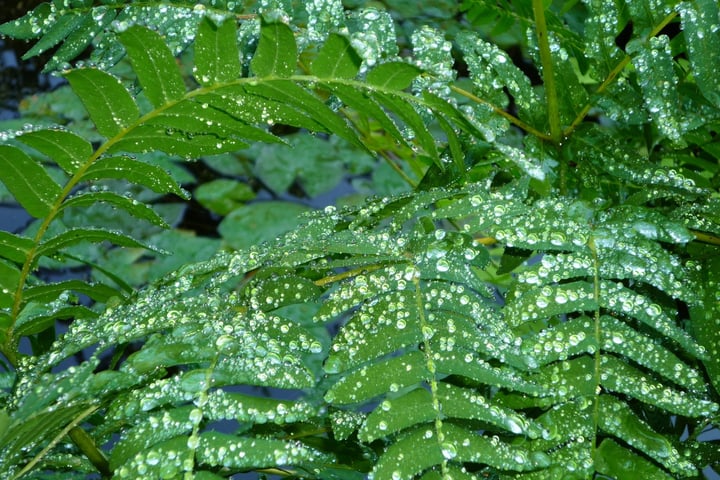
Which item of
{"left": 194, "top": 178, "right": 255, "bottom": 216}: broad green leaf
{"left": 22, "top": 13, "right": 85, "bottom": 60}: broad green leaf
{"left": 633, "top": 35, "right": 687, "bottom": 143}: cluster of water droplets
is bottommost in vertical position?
{"left": 633, "top": 35, "right": 687, "bottom": 143}: cluster of water droplets

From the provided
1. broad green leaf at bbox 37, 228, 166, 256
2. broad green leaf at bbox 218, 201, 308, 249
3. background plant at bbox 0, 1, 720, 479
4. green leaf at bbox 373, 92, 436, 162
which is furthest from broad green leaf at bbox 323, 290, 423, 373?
broad green leaf at bbox 218, 201, 308, 249

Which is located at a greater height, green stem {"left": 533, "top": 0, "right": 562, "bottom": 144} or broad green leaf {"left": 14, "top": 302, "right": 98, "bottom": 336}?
green stem {"left": 533, "top": 0, "right": 562, "bottom": 144}

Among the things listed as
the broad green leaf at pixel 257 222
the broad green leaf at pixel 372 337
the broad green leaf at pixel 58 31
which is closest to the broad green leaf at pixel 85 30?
the broad green leaf at pixel 58 31

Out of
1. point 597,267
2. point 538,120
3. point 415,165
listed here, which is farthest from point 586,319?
point 415,165

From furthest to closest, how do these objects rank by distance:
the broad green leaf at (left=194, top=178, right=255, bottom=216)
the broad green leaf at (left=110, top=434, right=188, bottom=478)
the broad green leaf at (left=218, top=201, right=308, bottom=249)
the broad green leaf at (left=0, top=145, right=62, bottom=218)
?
the broad green leaf at (left=194, top=178, right=255, bottom=216) → the broad green leaf at (left=218, top=201, right=308, bottom=249) → the broad green leaf at (left=0, top=145, right=62, bottom=218) → the broad green leaf at (left=110, top=434, right=188, bottom=478)

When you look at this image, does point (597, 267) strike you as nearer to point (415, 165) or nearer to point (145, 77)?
point (145, 77)

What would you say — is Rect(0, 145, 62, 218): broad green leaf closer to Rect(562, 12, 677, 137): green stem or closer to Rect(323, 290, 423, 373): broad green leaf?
Rect(323, 290, 423, 373): broad green leaf

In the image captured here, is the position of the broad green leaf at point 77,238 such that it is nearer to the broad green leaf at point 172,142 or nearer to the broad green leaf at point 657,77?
the broad green leaf at point 172,142

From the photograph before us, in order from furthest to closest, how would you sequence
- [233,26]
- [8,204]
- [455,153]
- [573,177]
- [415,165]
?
[8,204] < [415,165] < [573,177] < [455,153] < [233,26]
